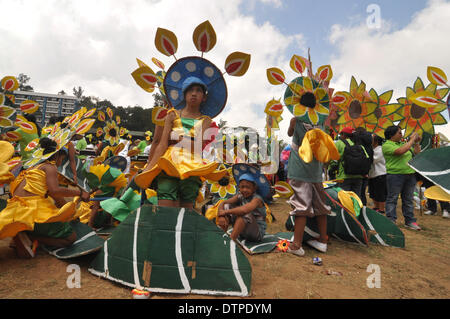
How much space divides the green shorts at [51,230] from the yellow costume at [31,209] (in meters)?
0.11

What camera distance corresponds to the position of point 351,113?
3084 millimetres

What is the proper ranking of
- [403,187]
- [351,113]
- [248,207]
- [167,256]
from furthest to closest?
[403,187]
[351,113]
[248,207]
[167,256]

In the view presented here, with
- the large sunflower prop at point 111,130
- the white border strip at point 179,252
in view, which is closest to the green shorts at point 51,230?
the white border strip at point 179,252

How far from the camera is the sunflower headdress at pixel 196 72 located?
2270 mm

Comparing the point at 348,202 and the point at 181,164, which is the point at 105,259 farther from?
the point at 348,202

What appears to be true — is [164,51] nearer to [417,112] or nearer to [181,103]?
[181,103]

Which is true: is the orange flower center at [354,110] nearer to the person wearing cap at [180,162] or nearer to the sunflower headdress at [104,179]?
the person wearing cap at [180,162]

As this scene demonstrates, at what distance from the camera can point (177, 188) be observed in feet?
6.66

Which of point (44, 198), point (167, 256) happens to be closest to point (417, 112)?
point (167, 256)

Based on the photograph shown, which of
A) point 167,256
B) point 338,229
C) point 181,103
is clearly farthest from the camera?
point 338,229

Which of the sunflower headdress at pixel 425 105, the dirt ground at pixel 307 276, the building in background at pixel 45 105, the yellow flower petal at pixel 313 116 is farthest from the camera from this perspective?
the building in background at pixel 45 105

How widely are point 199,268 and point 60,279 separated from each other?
1.07 metres

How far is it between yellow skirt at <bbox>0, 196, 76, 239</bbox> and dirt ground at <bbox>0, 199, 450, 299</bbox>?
1.08ft

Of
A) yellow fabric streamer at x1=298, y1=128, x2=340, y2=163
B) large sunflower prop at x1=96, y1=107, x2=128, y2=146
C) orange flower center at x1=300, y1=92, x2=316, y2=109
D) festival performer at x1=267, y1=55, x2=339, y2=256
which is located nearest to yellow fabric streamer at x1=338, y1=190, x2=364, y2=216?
festival performer at x1=267, y1=55, x2=339, y2=256
